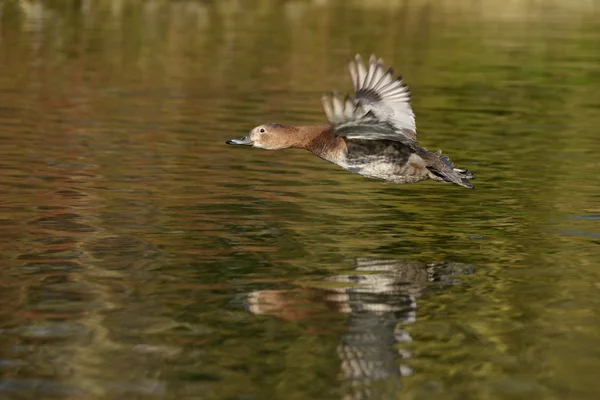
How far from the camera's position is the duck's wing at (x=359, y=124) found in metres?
13.1

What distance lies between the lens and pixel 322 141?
13859 mm

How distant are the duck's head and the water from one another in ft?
2.54

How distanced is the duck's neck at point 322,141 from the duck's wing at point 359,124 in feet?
0.55

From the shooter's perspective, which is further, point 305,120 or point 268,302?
point 305,120

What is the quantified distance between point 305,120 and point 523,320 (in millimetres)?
12752

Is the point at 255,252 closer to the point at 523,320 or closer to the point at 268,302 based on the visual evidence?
the point at 268,302

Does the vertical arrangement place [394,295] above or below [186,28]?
below

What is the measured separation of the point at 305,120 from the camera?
23.0m

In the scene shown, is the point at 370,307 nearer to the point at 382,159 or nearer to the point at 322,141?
the point at 382,159

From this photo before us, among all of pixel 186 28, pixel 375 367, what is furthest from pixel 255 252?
pixel 186 28

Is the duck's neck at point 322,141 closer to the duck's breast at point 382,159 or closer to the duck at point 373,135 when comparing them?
the duck at point 373,135

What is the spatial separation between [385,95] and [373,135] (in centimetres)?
41

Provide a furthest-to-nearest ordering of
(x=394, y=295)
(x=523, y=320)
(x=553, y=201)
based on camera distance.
A: (x=553, y=201), (x=394, y=295), (x=523, y=320)

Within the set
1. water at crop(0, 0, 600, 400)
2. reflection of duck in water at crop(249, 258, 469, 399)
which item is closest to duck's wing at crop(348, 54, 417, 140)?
water at crop(0, 0, 600, 400)
